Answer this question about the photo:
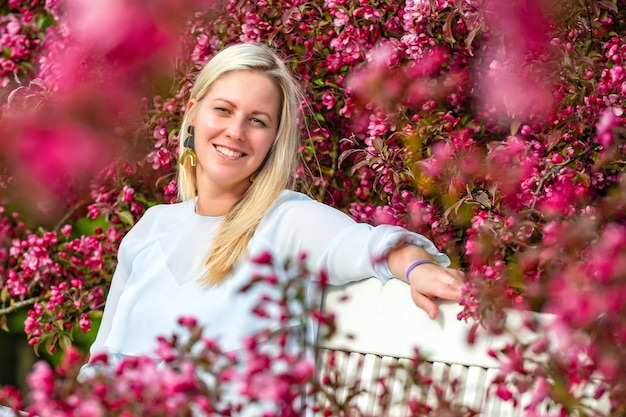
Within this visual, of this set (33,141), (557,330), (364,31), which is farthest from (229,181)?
(33,141)

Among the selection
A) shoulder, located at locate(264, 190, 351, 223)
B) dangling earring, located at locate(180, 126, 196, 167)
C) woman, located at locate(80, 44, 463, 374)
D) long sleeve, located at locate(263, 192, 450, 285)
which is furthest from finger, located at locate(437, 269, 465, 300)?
dangling earring, located at locate(180, 126, 196, 167)

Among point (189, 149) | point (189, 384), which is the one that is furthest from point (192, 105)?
point (189, 384)

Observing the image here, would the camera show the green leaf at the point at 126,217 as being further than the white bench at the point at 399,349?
Yes

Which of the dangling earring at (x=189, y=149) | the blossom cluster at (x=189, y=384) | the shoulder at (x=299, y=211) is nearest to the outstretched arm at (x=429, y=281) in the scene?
the shoulder at (x=299, y=211)

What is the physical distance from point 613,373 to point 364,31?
1.97 meters

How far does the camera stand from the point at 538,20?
2.62 meters

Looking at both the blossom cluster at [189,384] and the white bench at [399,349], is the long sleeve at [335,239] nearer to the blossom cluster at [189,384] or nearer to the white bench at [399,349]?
the white bench at [399,349]

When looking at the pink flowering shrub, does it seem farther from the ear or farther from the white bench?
the ear

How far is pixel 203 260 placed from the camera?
223 centimetres

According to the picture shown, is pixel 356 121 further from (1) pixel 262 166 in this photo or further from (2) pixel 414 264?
(2) pixel 414 264

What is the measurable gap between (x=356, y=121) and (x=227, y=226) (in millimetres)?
903

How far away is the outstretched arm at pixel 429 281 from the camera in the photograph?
5.50 ft

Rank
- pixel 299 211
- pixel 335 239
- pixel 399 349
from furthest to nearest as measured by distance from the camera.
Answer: pixel 299 211 → pixel 335 239 → pixel 399 349

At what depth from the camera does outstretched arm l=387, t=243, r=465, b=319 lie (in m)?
1.68
